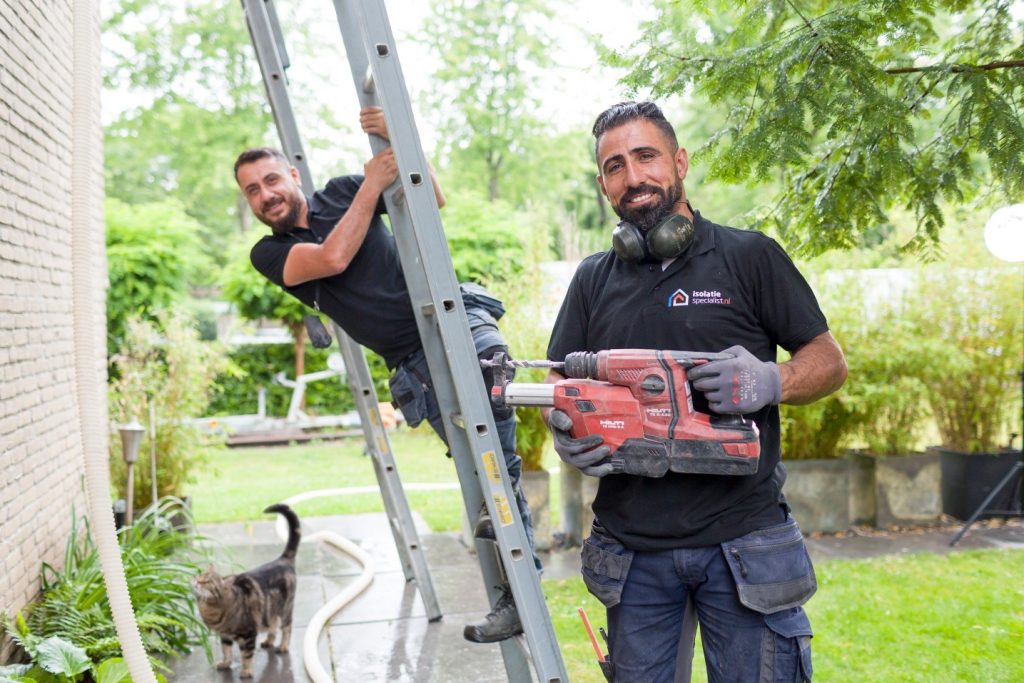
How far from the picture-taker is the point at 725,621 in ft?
7.36

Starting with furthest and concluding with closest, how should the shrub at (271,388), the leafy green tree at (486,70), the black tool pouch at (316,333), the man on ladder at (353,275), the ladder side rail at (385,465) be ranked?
the leafy green tree at (486,70) → the shrub at (271,388) → the ladder side rail at (385,465) → the black tool pouch at (316,333) → the man on ladder at (353,275)

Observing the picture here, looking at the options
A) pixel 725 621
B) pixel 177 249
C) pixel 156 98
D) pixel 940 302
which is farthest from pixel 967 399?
pixel 156 98

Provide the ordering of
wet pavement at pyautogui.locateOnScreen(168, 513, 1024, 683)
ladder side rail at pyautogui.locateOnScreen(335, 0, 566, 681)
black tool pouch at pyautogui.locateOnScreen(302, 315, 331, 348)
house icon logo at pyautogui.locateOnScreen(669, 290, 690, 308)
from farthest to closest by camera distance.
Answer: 1. black tool pouch at pyautogui.locateOnScreen(302, 315, 331, 348)
2. wet pavement at pyautogui.locateOnScreen(168, 513, 1024, 683)
3. ladder side rail at pyautogui.locateOnScreen(335, 0, 566, 681)
4. house icon logo at pyautogui.locateOnScreen(669, 290, 690, 308)

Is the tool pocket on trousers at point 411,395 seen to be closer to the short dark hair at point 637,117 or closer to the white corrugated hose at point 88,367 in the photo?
the white corrugated hose at point 88,367

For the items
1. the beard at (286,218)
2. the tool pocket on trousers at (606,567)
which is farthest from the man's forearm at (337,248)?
the tool pocket on trousers at (606,567)

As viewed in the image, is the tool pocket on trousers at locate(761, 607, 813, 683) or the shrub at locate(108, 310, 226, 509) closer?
the tool pocket on trousers at locate(761, 607, 813, 683)

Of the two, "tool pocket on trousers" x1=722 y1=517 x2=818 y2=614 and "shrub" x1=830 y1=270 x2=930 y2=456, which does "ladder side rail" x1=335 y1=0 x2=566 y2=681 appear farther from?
"shrub" x1=830 y1=270 x2=930 y2=456

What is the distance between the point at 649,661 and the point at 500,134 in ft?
65.8

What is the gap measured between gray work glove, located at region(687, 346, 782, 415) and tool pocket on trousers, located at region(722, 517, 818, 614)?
0.35m

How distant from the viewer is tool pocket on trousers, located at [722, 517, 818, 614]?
2170 millimetres

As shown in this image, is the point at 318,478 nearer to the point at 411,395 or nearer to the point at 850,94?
the point at 411,395

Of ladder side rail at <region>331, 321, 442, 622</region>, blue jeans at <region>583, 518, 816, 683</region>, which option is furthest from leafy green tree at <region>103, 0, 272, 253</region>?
blue jeans at <region>583, 518, 816, 683</region>

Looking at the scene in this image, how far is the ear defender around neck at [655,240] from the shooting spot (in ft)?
7.39

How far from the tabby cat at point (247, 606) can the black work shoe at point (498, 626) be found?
5.37 feet
